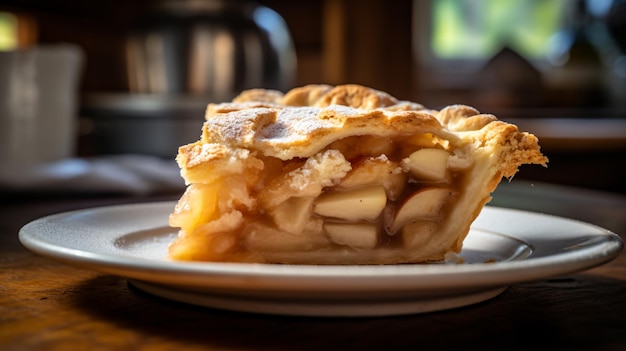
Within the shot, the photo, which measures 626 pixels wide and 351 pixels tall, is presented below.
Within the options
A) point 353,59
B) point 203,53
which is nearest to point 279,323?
point 203,53


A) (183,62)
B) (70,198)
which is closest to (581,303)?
(70,198)

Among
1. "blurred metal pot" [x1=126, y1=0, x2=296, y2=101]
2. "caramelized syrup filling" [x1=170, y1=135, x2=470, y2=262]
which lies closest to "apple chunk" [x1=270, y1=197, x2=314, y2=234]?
"caramelized syrup filling" [x1=170, y1=135, x2=470, y2=262]

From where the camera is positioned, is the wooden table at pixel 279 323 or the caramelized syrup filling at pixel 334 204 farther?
the caramelized syrup filling at pixel 334 204

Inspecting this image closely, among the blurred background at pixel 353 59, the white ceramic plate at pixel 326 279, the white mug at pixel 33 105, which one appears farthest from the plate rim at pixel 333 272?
the blurred background at pixel 353 59

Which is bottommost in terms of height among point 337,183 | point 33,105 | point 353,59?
point 353,59

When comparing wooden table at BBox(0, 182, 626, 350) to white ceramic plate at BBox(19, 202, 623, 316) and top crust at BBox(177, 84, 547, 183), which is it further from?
top crust at BBox(177, 84, 547, 183)

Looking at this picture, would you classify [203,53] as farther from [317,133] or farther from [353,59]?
[317,133]

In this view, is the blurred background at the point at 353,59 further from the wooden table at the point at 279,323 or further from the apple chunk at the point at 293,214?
the wooden table at the point at 279,323
